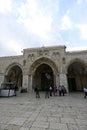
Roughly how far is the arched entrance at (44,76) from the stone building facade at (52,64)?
1.06 ft

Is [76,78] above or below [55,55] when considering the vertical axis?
below

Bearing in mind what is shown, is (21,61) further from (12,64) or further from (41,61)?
(41,61)

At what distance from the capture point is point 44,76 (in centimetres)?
2325

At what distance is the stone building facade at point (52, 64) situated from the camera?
17.9m

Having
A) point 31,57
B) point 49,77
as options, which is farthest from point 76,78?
point 31,57

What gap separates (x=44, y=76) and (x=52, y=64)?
5.28 metres

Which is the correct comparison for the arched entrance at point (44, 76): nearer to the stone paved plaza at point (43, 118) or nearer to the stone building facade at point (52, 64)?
the stone building facade at point (52, 64)

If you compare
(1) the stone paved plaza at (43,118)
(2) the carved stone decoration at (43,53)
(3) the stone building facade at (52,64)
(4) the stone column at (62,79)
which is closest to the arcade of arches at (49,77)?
(3) the stone building facade at (52,64)

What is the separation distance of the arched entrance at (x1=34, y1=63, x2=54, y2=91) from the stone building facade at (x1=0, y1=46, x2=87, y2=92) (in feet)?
1.06

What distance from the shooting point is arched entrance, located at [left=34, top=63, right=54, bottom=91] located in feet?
75.0

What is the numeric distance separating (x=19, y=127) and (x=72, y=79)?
20.5m

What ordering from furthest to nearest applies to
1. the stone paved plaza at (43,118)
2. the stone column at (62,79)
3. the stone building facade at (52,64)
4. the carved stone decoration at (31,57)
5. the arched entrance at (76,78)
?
1. the arched entrance at (76,78)
2. the carved stone decoration at (31,57)
3. the stone building facade at (52,64)
4. the stone column at (62,79)
5. the stone paved plaza at (43,118)

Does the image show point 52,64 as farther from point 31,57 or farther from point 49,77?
point 49,77

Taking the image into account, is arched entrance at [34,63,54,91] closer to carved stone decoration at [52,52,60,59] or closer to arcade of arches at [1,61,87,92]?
arcade of arches at [1,61,87,92]
